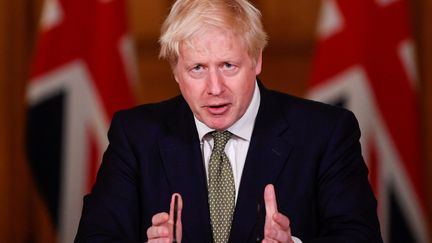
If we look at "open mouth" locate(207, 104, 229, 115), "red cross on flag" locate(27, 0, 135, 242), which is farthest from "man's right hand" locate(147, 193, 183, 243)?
"red cross on flag" locate(27, 0, 135, 242)

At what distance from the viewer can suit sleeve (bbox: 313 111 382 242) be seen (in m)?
2.34

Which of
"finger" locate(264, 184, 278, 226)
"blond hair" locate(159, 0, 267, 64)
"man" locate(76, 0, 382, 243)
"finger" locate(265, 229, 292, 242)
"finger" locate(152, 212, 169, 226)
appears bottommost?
"finger" locate(265, 229, 292, 242)

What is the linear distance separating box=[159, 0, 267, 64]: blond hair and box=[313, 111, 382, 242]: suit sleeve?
1.33 ft

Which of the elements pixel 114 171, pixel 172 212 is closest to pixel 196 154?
pixel 114 171

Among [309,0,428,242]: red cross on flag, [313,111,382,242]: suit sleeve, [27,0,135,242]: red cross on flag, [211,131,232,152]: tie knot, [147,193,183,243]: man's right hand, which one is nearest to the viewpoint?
[147,193,183,243]: man's right hand

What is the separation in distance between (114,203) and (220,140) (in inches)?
15.6

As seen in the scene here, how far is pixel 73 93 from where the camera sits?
4141mm

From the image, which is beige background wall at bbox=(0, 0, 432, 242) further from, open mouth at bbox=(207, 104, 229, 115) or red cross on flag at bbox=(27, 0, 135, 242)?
open mouth at bbox=(207, 104, 229, 115)

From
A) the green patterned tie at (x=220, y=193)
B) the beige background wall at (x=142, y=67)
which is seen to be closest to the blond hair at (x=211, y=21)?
the green patterned tie at (x=220, y=193)

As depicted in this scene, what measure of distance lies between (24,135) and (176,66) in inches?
76.5

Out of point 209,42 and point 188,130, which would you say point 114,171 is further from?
point 209,42

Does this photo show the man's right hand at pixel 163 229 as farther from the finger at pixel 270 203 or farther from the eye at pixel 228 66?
the eye at pixel 228 66

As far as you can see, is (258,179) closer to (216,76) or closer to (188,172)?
(188,172)

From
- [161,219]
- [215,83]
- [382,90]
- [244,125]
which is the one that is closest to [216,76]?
[215,83]
